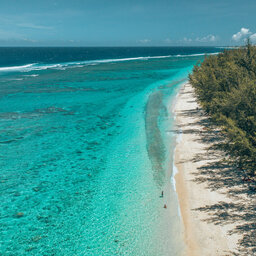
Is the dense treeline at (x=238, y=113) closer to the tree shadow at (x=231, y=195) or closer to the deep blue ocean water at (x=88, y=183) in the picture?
the tree shadow at (x=231, y=195)

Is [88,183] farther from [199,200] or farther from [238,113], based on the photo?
[238,113]

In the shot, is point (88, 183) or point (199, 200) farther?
point (88, 183)

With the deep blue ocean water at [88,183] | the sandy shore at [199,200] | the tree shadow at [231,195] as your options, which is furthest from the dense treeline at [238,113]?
the deep blue ocean water at [88,183]

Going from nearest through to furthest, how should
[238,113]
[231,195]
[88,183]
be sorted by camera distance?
1. [231,195]
2. [88,183]
3. [238,113]

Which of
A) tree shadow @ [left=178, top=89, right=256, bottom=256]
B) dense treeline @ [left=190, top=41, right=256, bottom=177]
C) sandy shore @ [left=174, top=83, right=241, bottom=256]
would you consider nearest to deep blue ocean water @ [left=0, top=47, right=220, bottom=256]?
sandy shore @ [left=174, top=83, right=241, bottom=256]

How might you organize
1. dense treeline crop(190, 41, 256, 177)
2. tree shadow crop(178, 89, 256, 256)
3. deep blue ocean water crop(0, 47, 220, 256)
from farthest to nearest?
1. dense treeline crop(190, 41, 256, 177)
2. deep blue ocean water crop(0, 47, 220, 256)
3. tree shadow crop(178, 89, 256, 256)

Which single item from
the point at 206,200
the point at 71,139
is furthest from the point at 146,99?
the point at 206,200

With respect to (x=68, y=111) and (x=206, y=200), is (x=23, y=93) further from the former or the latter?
(x=206, y=200)

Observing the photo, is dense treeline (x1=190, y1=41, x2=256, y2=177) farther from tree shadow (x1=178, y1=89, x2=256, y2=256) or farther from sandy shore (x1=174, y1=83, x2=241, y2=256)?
sandy shore (x1=174, y1=83, x2=241, y2=256)

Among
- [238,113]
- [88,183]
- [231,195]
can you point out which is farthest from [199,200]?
[88,183]
